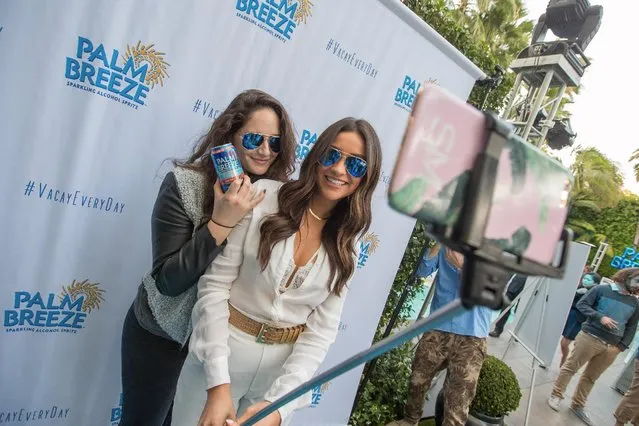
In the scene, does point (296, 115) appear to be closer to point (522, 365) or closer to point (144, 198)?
point (144, 198)

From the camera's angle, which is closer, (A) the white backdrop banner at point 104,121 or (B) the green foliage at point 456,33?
(A) the white backdrop banner at point 104,121

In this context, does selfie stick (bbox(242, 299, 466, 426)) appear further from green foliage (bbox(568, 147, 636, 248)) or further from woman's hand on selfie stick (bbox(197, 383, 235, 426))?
green foliage (bbox(568, 147, 636, 248))

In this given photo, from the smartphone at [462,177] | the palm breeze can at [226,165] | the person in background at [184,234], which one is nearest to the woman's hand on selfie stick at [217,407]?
the person in background at [184,234]

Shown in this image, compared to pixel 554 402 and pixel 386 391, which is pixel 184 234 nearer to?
pixel 386 391

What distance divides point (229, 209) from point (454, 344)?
81.5 inches

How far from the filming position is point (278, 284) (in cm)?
118

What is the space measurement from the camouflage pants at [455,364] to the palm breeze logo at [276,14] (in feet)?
7.11

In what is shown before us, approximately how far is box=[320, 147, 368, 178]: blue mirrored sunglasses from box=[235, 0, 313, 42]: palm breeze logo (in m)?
1.02

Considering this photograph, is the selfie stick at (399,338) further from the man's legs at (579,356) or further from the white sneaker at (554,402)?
A: the white sneaker at (554,402)

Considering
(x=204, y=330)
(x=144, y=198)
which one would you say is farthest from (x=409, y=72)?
(x=204, y=330)

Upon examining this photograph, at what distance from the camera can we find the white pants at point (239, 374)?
1.21 meters

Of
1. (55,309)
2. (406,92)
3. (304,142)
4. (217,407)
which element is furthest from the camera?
(406,92)

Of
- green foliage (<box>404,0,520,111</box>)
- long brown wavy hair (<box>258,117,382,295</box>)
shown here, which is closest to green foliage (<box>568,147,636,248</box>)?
green foliage (<box>404,0,520,111</box>)

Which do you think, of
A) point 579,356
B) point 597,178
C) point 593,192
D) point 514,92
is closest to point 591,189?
point 593,192
